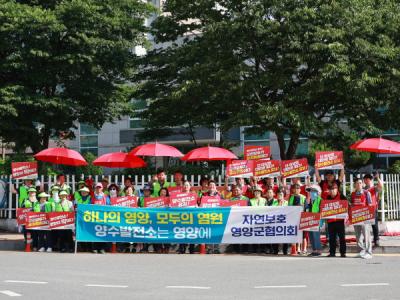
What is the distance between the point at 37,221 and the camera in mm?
16781

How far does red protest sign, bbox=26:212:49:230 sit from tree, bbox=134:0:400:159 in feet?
23.5

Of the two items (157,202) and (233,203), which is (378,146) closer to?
(233,203)

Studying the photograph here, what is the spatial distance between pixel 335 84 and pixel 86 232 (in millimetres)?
9722

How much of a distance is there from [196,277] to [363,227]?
17.8ft

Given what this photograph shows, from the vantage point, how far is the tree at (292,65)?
21109 millimetres

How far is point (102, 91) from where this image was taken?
26.1 metres

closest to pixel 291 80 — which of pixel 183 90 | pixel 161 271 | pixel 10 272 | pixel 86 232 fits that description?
pixel 183 90

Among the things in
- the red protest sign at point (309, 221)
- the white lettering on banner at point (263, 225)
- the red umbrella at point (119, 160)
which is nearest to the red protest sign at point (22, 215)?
the red umbrella at point (119, 160)

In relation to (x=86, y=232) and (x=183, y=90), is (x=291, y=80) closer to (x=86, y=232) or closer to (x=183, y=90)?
(x=183, y=90)

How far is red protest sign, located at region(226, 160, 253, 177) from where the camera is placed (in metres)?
17.6

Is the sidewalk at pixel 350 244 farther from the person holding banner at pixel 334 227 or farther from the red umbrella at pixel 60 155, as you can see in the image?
the red umbrella at pixel 60 155

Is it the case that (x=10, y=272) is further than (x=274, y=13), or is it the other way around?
(x=274, y=13)

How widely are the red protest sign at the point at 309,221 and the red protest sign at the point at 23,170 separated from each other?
26.4 feet

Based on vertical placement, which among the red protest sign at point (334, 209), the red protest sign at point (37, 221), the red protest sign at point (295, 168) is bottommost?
the red protest sign at point (37, 221)
